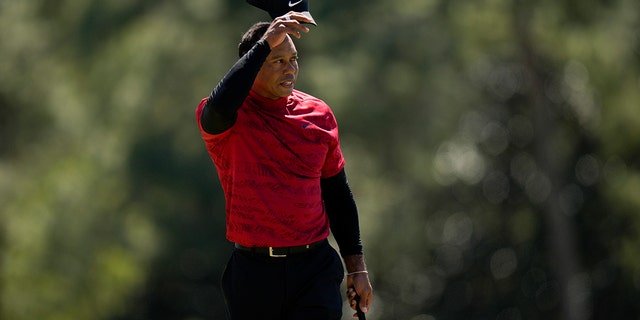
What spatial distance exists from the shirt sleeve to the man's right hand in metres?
0.72

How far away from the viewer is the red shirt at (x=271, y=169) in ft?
16.5

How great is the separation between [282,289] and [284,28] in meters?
1.04

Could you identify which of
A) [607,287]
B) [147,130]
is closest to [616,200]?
[607,287]

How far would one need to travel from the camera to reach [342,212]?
5402 millimetres

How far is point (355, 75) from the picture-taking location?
16.3 m

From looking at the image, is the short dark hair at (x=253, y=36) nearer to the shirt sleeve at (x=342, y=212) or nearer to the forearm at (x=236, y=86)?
the forearm at (x=236, y=86)

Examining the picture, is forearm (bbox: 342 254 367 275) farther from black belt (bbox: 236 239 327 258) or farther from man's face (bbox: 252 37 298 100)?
man's face (bbox: 252 37 298 100)

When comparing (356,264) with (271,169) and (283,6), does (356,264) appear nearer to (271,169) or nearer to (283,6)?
(271,169)

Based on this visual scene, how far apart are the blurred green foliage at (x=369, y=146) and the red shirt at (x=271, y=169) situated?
10482 millimetres

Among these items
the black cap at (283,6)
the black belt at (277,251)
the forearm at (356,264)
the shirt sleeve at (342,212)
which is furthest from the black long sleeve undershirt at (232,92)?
the forearm at (356,264)

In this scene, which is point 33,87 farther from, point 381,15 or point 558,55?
point 558,55

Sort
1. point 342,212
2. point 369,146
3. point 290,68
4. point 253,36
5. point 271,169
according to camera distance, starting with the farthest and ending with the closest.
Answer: point 369,146 → point 342,212 → point 253,36 → point 290,68 → point 271,169

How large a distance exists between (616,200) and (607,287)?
212 cm

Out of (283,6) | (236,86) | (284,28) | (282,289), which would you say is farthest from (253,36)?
(282,289)
